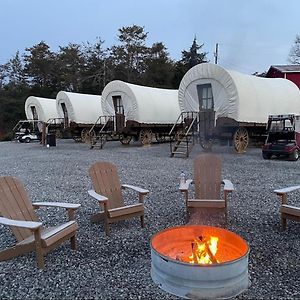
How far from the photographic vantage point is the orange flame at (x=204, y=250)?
2747 millimetres

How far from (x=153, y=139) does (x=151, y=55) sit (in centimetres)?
1652

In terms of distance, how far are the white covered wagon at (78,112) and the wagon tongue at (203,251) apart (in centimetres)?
1733

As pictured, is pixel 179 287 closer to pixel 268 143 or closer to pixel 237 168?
pixel 237 168

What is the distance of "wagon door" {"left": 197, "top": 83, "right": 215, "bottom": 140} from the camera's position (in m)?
12.5

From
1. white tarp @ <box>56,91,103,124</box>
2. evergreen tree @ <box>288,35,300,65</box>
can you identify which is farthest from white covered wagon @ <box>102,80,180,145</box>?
evergreen tree @ <box>288,35,300,65</box>

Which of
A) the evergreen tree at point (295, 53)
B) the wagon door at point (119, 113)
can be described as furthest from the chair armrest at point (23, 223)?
the evergreen tree at point (295, 53)

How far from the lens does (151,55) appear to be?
32281 mm

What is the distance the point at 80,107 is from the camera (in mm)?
19797

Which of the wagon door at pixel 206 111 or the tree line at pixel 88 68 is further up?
the tree line at pixel 88 68

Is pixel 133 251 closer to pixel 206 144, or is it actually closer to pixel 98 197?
pixel 98 197

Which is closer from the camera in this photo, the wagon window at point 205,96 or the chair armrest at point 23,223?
the chair armrest at point 23,223

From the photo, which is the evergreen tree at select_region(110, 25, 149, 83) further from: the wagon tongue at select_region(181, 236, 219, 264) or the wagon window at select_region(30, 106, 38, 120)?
the wagon tongue at select_region(181, 236, 219, 264)

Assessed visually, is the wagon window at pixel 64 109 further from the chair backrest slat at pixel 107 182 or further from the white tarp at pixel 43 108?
the chair backrest slat at pixel 107 182

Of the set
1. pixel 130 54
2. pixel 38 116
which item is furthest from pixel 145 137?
pixel 130 54
